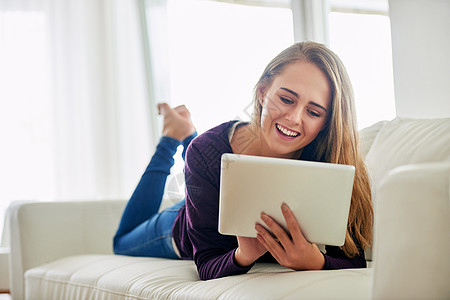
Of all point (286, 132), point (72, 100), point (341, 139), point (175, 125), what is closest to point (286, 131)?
point (286, 132)

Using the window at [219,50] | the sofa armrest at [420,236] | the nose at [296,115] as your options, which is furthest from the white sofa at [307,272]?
the window at [219,50]

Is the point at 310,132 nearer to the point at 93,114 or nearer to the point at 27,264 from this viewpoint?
the point at 27,264

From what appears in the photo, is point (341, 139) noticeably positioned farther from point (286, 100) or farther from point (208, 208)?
point (208, 208)

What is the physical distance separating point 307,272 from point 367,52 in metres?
1.40

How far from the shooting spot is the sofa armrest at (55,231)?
1825 millimetres

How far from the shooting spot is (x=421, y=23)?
1.74 m

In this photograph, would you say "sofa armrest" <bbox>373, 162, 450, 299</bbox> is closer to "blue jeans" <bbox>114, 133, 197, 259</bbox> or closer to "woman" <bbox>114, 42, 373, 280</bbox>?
"woman" <bbox>114, 42, 373, 280</bbox>

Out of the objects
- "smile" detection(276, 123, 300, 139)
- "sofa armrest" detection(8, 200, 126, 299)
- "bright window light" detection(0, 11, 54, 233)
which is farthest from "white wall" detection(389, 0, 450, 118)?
"bright window light" detection(0, 11, 54, 233)

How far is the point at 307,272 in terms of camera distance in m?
1.01

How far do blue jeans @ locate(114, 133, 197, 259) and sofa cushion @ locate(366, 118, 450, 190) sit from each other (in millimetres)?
720

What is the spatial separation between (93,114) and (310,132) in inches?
95.2

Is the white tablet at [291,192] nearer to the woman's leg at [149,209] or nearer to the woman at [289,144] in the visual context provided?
the woman at [289,144]

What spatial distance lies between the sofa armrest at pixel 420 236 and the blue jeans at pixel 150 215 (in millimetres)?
1113

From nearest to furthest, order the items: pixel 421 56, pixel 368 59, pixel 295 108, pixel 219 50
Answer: pixel 295 108, pixel 421 56, pixel 368 59, pixel 219 50
